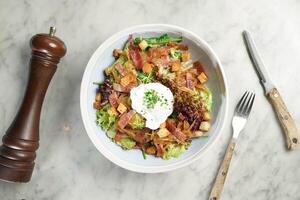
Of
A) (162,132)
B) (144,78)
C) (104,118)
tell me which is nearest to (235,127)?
(162,132)

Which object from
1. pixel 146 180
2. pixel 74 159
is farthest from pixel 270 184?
pixel 74 159

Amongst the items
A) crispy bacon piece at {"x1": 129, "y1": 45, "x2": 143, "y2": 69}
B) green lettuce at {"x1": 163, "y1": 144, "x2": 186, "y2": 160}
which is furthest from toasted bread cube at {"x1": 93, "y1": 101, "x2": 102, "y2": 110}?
green lettuce at {"x1": 163, "y1": 144, "x2": 186, "y2": 160}

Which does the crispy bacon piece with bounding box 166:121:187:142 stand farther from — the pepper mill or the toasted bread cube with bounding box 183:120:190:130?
the pepper mill

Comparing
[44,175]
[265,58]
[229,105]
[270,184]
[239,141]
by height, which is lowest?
[44,175]

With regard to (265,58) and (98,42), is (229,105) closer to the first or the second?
(265,58)

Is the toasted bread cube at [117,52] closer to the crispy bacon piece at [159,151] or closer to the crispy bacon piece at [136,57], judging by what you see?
the crispy bacon piece at [136,57]

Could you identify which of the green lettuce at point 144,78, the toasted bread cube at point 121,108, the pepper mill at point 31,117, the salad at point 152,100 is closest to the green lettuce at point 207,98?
the salad at point 152,100
